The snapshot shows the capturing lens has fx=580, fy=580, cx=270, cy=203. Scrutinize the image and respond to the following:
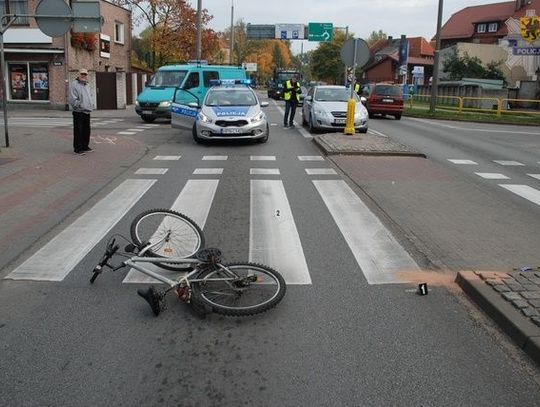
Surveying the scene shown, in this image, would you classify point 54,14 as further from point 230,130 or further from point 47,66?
point 47,66

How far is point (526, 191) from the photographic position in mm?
10250

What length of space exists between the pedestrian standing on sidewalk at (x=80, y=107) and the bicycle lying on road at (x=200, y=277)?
26.7 ft

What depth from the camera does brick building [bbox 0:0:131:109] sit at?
28.2 meters

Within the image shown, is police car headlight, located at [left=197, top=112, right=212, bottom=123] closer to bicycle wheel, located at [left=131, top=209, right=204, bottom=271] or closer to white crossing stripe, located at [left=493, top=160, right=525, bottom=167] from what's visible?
white crossing stripe, located at [left=493, top=160, right=525, bottom=167]

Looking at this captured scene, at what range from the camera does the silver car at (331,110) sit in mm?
18114

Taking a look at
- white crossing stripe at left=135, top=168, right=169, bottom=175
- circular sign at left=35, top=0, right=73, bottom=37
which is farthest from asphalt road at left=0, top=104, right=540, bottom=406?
circular sign at left=35, top=0, right=73, bottom=37

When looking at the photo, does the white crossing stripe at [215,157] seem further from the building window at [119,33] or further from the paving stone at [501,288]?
the building window at [119,33]

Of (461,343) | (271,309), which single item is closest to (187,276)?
(271,309)

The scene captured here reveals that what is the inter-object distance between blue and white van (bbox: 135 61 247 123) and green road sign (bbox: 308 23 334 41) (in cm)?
3326

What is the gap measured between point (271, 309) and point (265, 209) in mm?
3590

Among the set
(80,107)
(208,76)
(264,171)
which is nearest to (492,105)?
(208,76)

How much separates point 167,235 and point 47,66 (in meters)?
26.3

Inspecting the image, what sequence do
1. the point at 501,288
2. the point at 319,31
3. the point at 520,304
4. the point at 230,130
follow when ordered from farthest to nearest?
1. the point at 319,31
2. the point at 230,130
3. the point at 501,288
4. the point at 520,304

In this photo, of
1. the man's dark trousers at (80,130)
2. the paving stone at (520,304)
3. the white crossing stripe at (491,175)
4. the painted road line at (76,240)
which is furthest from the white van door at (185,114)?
the paving stone at (520,304)
